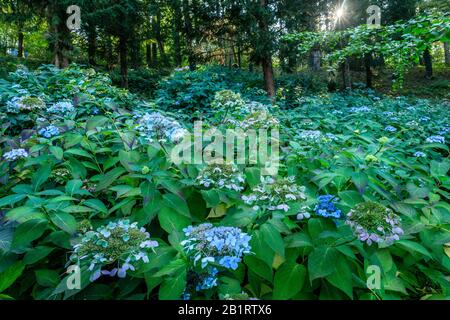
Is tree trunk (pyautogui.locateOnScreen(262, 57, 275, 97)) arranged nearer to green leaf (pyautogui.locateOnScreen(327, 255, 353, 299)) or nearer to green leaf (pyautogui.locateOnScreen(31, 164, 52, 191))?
green leaf (pyautogui.locateOnScreen(31, 164, 52, 191))

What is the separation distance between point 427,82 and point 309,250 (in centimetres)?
2393

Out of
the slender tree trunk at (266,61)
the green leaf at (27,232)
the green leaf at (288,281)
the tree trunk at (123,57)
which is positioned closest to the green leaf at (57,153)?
the green leaf at (27,232)

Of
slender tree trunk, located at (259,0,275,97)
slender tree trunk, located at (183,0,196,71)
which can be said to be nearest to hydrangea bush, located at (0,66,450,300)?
slender tree trunk, located at (259,0,275,97)

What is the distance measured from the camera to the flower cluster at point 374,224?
131 cm

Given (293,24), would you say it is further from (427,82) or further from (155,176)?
(427,82)

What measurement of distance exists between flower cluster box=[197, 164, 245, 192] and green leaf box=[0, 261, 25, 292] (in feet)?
3.21

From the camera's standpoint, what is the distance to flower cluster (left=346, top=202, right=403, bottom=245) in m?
1.31

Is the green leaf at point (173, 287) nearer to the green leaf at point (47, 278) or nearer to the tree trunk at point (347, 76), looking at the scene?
the green leaf at point (47, 278)

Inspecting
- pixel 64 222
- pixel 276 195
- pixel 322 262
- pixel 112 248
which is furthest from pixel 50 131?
pixel 322 262

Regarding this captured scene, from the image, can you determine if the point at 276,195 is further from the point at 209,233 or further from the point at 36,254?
the point at 36,254

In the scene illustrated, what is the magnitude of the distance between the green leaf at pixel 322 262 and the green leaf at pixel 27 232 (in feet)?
4.25

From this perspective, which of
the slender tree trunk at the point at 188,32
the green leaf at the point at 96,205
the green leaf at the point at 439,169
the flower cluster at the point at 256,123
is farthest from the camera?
the slender tree trunk at the point at 188,32
